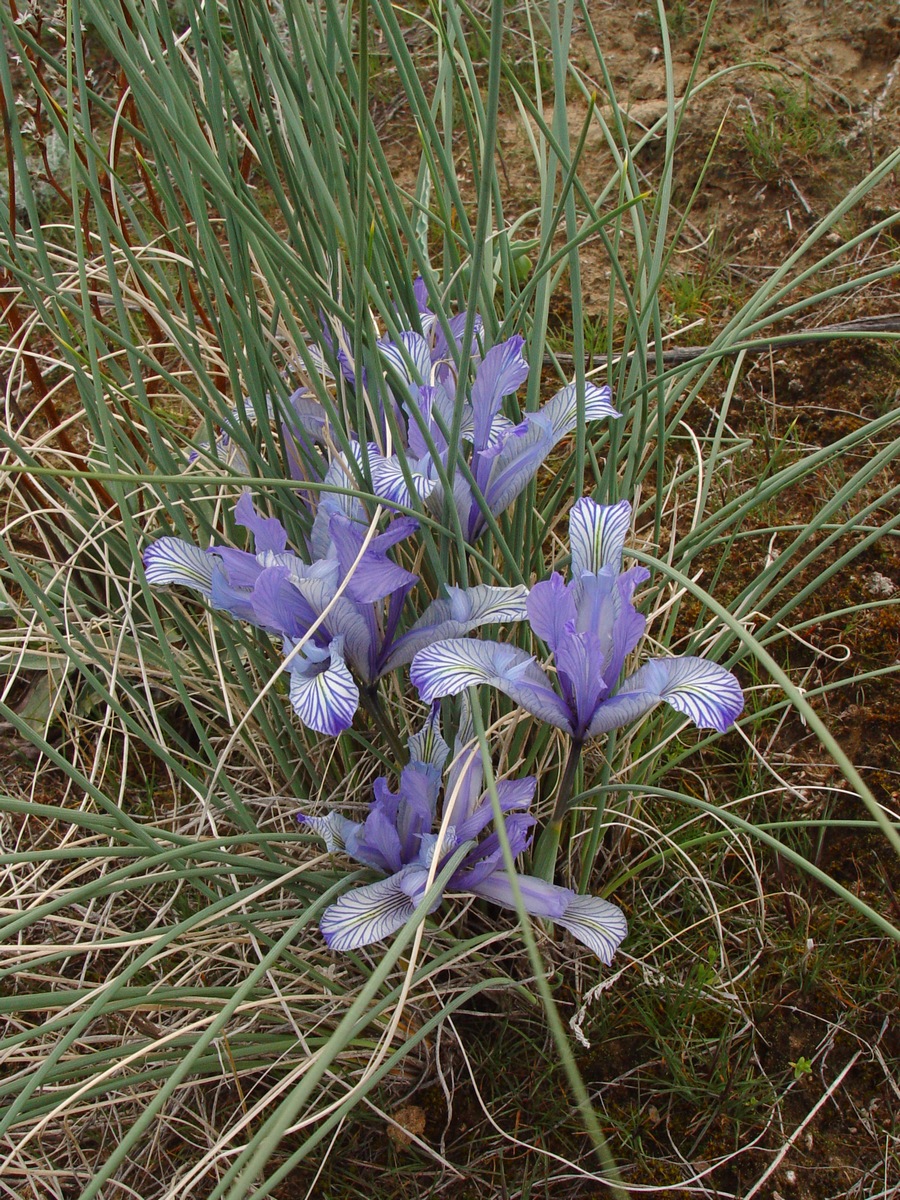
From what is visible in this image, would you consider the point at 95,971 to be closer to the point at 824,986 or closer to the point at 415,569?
the point at 415,569

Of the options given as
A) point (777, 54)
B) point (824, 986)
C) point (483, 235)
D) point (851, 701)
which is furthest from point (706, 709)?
point (777, 54)

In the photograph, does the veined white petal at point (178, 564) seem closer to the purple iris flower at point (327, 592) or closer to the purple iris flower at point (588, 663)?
the purple iris flower at point (327, 592)

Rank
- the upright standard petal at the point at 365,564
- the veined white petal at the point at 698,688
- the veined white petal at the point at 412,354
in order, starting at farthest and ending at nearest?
the veined white petal at the point at 412,354 → the upright standard petal at the point at 365,564 → the veined white petal at the point at 698,688

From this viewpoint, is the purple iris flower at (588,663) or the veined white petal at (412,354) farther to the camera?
the veined white petal at (412,354)

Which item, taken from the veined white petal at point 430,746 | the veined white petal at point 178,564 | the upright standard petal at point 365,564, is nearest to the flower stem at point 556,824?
the veined white petal at point 430,746

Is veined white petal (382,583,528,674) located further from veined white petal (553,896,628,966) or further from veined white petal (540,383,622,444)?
veined white petal (553,896,628,966)

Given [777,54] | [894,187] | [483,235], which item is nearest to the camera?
[483,235]
